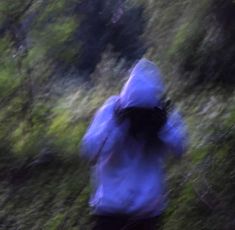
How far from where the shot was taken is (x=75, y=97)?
5.50 m

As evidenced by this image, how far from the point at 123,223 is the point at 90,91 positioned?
2526 millimetres

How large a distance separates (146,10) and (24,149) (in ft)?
5.51

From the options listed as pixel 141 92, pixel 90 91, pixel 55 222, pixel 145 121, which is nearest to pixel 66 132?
pixel 90 91

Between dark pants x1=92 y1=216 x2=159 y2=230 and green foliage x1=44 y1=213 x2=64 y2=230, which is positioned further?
green foliage x1=44 y1=213 x2=64 y2=230

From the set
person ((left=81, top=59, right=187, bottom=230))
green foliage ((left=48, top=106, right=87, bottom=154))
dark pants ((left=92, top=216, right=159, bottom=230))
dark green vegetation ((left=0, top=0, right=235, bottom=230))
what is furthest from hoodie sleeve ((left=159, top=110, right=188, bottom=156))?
green foliage ((left=48, top=106, right=87, bottom=154))

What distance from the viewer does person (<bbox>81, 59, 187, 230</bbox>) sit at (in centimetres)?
294

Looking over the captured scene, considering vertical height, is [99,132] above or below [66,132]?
below

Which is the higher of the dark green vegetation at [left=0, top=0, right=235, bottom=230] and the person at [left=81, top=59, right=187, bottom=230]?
the dark green vegetation at [left=0, top=0, right=235, bottom=230]

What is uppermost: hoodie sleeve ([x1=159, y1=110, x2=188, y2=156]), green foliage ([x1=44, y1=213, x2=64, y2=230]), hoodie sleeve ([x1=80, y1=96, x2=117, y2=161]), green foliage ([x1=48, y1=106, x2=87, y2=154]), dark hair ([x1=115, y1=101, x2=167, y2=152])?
green foliage ([x1=48, y1=106, x2=87, y2=154])

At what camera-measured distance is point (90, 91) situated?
5.46 metres

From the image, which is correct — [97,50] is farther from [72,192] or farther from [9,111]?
[72,192]

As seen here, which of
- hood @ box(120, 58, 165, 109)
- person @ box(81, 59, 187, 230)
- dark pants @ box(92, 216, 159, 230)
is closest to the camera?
hood @ box(120, 58, 165, 109)

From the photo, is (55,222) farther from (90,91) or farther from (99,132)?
(99,132)

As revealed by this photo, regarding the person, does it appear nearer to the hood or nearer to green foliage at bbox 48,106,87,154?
the hood
